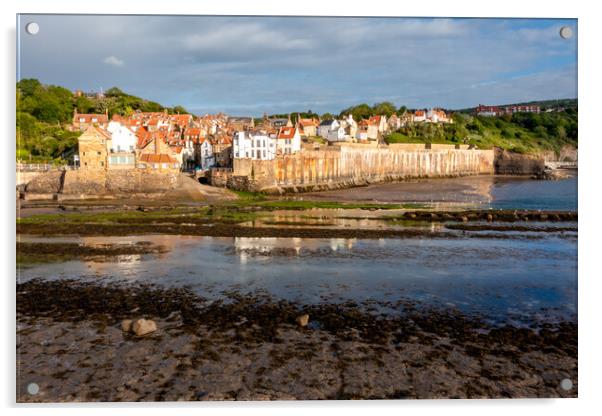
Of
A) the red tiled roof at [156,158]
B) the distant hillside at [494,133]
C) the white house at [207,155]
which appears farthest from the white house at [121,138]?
the distant hillside at [494,133]

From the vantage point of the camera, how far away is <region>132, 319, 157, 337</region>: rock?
7.25 meters

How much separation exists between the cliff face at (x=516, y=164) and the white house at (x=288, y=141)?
1888 centimetres

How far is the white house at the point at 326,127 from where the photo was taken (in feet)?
171

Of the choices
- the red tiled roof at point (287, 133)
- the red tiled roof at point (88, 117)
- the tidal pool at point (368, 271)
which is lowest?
the tidal pool at point (368, 271)

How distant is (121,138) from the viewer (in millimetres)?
28359

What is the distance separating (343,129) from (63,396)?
48362 mm

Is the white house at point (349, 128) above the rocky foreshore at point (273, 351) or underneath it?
above

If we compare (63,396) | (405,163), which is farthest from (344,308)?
(405,163)

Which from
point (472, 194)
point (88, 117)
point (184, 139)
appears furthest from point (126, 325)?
point (184, 139)

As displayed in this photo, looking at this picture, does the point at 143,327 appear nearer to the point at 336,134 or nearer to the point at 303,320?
the point at 303,320

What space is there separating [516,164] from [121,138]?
108 feet

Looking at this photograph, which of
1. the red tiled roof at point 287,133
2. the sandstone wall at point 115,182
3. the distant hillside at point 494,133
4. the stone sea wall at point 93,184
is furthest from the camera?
the red tiled roof at point 287,133

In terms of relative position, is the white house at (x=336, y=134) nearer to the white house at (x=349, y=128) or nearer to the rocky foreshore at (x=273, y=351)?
the white house at (x=349, y=128)

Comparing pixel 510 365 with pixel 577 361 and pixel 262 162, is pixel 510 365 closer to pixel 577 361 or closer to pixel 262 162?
pixel 577 361
